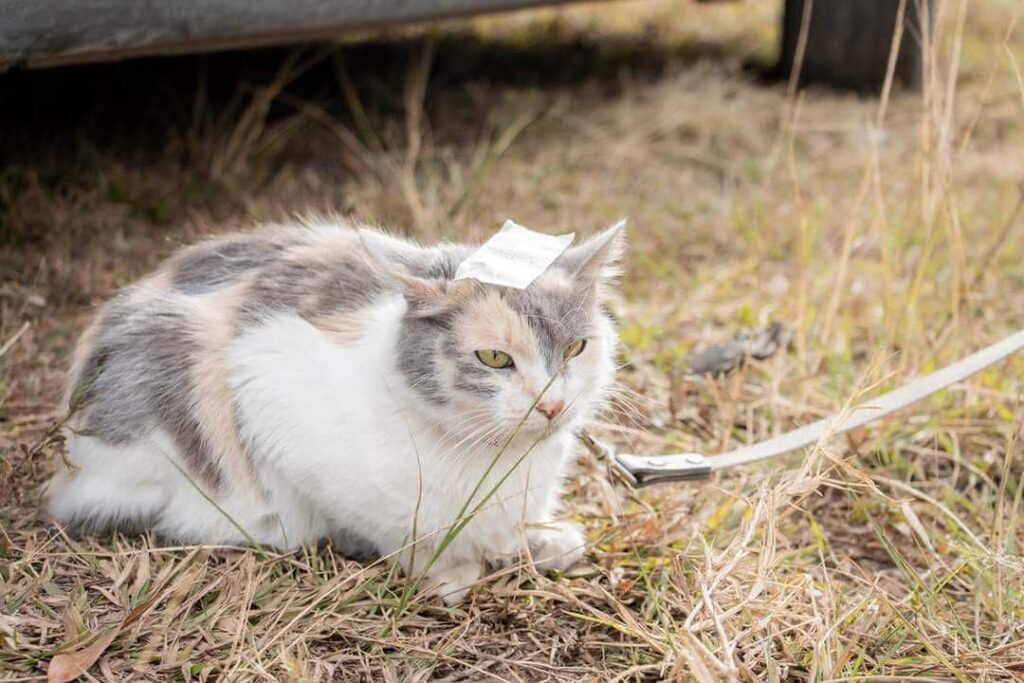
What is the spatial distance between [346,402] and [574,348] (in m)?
0.39

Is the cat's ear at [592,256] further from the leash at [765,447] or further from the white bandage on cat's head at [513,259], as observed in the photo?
the leash at [765,447]

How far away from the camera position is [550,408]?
1.57 meters

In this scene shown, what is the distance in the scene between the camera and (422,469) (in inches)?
66.9

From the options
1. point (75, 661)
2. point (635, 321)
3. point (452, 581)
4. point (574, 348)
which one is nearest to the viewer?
point (75, 661)

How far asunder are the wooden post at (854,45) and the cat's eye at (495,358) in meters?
3.36

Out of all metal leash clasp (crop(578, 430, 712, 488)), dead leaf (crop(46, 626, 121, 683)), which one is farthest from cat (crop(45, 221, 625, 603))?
dead leaf (crop(46, 626, 121, 683))

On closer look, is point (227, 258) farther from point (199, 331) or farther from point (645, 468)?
point (645, 468)

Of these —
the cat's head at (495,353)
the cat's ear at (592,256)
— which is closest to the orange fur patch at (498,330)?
the cat's head at (495,353)

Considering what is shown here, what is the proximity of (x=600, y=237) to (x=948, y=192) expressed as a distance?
104cm

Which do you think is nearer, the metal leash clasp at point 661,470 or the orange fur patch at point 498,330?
the orange fur patch at point 498,330

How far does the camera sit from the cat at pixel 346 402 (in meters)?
1.61

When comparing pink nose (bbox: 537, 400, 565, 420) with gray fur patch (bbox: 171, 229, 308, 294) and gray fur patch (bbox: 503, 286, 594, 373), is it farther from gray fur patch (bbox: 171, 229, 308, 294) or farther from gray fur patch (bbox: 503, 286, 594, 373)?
gray fur patch (bbox: 171, 229, 308, 294)

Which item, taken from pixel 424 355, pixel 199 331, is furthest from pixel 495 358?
pixel 199 331

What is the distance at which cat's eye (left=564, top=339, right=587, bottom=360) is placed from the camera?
1.64 metres
